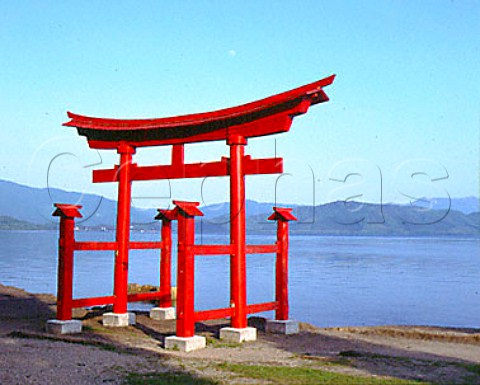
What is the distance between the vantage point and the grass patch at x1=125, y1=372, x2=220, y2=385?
24.4ft

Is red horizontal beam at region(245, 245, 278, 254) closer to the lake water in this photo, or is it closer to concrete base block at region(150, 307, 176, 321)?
concrete base block at region(150, 307, 176, 321)

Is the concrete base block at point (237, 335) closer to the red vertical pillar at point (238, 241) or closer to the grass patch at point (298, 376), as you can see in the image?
the red vertical pillar at point (238, 241)

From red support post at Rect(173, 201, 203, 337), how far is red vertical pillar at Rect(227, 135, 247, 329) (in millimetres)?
1164

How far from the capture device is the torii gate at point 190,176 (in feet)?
35.2

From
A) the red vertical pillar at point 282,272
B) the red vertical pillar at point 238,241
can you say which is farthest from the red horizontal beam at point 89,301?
the red vertical pillar at point 282,272

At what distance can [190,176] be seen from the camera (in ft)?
41.4

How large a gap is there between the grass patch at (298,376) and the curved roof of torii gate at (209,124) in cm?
471

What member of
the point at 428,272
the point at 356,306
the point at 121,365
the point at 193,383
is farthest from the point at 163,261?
the point at 428,272

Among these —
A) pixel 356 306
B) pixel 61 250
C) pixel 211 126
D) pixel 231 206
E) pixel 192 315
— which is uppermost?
pixel 211 126

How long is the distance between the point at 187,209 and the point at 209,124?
2339 mm

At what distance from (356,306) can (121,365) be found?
21199 mm

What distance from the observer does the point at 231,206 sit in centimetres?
1173

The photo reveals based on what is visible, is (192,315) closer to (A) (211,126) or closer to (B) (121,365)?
(B) (121,365)

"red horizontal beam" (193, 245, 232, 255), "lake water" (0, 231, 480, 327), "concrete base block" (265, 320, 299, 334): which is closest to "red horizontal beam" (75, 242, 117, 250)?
"red horizontal beam" (193, 245, 232, 255)
